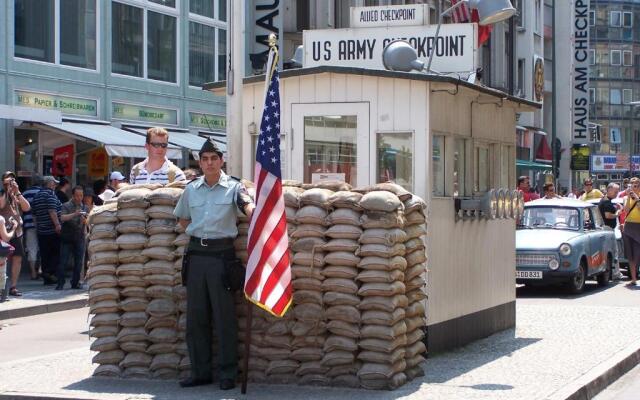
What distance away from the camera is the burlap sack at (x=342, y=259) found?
30.8 ft

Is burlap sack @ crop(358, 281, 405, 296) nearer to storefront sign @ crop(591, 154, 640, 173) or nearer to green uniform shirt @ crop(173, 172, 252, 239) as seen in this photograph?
green uniform shirt @ crop(173, 172, 252, 239)

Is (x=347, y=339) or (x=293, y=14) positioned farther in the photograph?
(x=293, y=14)

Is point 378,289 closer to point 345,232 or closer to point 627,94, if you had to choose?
point 345,232

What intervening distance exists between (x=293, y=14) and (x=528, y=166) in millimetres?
14519

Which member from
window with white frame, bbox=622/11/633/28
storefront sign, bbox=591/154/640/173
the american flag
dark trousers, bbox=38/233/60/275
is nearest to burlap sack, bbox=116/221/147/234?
the american flag

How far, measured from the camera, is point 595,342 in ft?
42.9

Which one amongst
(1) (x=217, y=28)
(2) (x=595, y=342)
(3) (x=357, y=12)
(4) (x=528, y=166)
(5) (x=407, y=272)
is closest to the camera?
(5) (x=407, y=272)

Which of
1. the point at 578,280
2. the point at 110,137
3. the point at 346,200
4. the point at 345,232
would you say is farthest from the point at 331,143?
the point at 110,137

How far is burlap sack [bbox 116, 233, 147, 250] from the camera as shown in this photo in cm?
997

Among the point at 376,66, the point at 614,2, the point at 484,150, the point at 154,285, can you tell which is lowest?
the point at 154,285

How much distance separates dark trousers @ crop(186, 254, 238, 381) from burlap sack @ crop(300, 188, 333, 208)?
0.85m

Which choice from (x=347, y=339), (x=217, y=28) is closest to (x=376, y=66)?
(x=347, y=339)

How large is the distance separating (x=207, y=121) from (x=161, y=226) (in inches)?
897

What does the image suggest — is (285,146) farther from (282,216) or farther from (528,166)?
(528,166)
